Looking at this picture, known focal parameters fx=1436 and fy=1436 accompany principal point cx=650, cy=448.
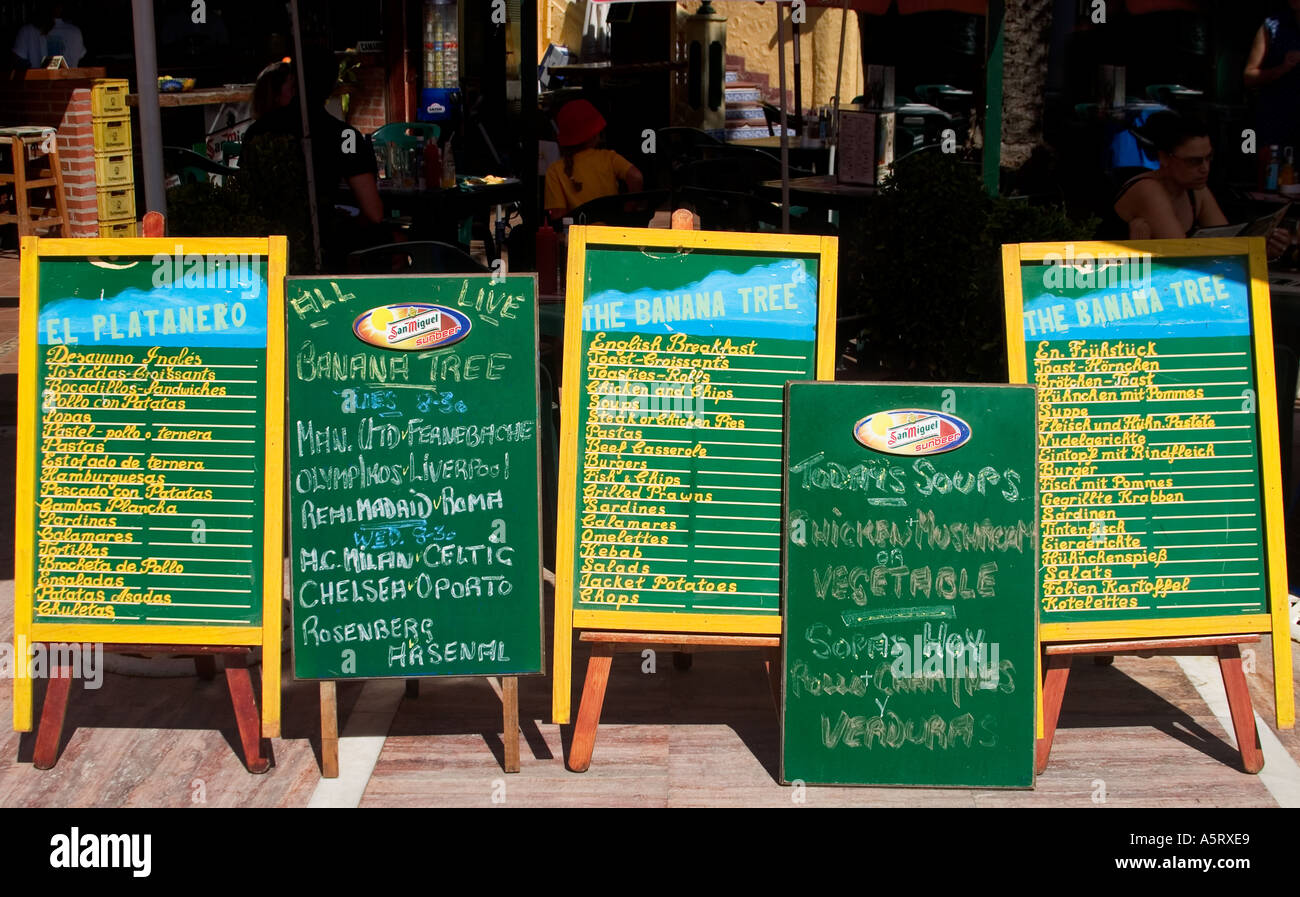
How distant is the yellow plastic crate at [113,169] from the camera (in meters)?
13.1

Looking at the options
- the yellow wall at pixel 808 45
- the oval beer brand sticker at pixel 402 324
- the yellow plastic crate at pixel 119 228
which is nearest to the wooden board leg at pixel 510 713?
the oval beer brand sticker at pixel 402 324

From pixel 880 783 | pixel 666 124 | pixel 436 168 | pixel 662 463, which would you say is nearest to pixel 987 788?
pixel 880 783

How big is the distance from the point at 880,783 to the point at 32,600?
2.61 m

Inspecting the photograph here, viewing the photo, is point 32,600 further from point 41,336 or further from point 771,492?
point 771,492

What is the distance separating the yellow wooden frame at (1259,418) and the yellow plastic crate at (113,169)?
10839 millimetres

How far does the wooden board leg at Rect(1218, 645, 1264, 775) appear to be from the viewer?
4.38 metres

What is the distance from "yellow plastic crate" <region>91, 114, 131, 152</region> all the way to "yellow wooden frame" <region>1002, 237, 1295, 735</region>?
10866 mm

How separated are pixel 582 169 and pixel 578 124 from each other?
0.88 feet

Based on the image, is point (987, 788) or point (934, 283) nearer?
point (987, 788)

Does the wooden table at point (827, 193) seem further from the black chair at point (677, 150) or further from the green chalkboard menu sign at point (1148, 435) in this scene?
the green chalkboard menu sign at point (1148, 435)

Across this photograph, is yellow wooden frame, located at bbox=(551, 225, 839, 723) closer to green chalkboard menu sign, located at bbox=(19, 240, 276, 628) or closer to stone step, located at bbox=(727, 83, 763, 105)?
green chalkboard menu sign, located at bbox=(19, 240, 276, 628)

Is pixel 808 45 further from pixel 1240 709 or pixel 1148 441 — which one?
pixel 1240 709

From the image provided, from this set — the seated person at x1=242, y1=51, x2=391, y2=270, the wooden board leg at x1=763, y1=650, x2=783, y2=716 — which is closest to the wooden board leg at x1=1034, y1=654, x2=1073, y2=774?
the wooden board leg at x1=763, y1=650, x2=783, y2=716

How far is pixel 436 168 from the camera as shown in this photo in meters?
8.72
